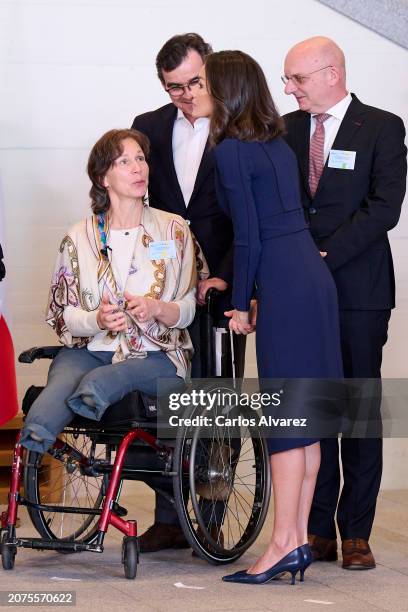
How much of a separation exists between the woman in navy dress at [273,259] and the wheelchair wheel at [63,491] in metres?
0.59

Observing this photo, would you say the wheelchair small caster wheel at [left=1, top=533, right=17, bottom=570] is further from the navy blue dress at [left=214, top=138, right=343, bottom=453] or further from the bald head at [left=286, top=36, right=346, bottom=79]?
the bald head at [left=286, top=36, right=346, bottom=79]

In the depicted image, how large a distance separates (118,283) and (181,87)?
72 centimetres

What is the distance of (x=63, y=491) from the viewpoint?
4586mm

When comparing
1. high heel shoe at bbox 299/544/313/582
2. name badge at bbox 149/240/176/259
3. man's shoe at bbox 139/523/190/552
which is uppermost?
name badge at bbox 149/240/176/259

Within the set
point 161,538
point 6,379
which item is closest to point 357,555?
point 161,538

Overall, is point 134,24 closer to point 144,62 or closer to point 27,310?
point 144,62

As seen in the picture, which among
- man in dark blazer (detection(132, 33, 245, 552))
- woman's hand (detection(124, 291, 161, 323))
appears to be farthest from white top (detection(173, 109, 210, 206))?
woman's hand (detection(124, 291, 161, 323))

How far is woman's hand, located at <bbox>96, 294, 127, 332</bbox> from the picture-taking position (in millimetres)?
3413

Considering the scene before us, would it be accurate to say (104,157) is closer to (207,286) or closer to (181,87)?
(181,87)

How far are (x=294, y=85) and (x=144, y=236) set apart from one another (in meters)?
0.67

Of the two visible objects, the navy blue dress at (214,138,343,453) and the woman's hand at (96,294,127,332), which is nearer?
the navy blue dress at (214,138,343,453)

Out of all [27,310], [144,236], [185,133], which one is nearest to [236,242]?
[144,236]


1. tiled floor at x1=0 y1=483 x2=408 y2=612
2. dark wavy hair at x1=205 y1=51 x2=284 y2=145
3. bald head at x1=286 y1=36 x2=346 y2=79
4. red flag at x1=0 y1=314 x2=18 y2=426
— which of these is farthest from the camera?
red flag at x1=0 y1=314 x2=18 y2=426

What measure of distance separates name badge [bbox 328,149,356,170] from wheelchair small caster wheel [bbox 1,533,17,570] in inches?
58.9
